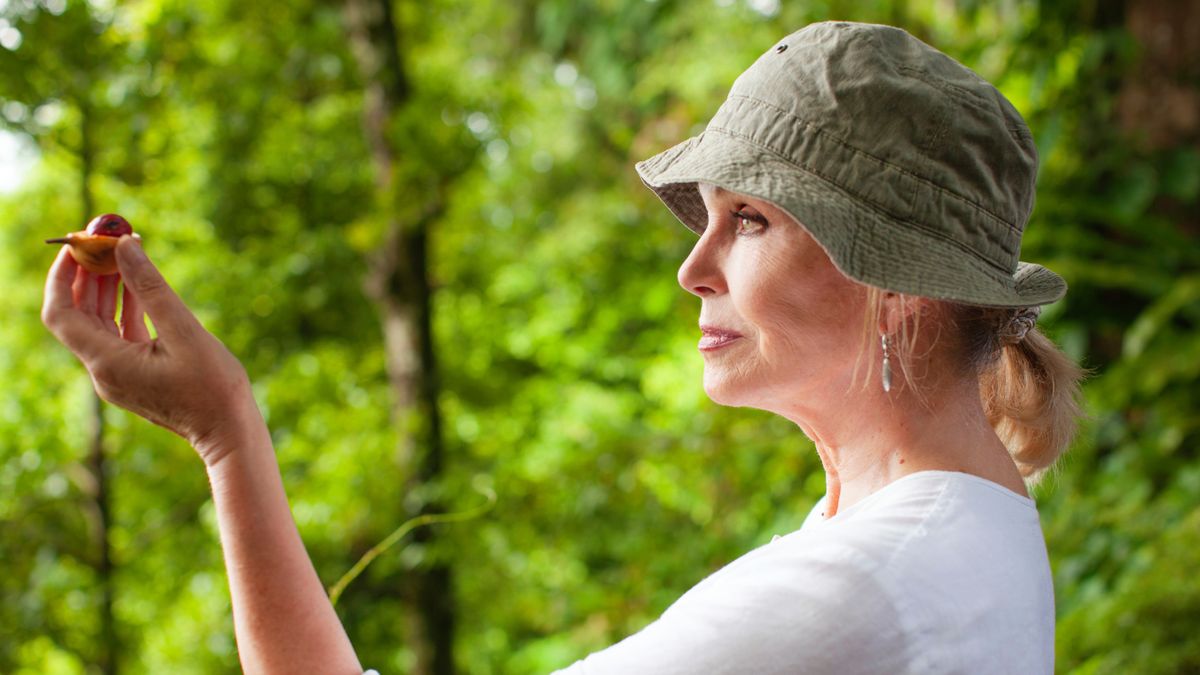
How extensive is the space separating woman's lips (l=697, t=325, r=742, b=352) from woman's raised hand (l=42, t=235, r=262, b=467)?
406mm

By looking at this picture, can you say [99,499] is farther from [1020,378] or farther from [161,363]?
[1020,378]

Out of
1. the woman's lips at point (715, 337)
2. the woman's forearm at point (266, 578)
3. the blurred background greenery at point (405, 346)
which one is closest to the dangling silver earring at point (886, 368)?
the woman's lips at point (715, 337)

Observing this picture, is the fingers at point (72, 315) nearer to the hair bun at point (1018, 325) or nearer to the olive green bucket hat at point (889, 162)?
the olive green bucket hat at point (889, 162)

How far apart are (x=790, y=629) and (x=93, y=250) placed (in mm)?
654

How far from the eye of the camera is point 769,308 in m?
0.99

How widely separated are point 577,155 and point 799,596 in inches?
290

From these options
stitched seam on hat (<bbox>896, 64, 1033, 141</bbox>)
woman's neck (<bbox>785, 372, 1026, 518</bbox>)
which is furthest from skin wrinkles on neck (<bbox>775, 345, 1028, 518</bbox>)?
stitched seam on hat (<bbox>896, 64, 1033, 141</bbox>)

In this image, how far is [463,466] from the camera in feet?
11.3

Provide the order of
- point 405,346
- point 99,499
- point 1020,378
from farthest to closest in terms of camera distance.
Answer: point 405,346 → point 99,499 → point 1020,378

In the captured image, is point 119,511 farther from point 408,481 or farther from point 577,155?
point 577,155

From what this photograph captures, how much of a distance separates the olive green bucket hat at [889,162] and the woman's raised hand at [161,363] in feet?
1.42

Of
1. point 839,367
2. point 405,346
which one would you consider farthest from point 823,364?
point 405,346

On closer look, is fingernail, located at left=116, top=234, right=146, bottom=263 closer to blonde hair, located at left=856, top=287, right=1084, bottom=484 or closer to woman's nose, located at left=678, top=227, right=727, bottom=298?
woman's nose, located at left=678, top=227, right=727, bottom=298

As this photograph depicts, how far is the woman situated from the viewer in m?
0.83
